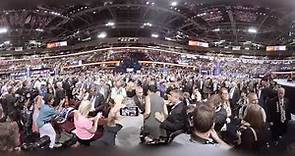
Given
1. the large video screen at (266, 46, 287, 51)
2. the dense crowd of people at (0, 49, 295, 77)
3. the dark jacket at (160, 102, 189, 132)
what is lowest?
the dark jacket at (160, 102, 189, 132)

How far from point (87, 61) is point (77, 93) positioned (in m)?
0.22

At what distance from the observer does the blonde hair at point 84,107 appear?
3.00m

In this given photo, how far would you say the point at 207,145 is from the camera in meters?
2.94

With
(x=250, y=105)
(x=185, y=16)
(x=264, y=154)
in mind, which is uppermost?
(x=185, y=16)

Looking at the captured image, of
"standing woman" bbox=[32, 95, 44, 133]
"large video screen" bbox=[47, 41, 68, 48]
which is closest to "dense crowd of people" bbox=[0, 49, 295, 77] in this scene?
"large video screen" bbox=[47, 41, 68, 48]

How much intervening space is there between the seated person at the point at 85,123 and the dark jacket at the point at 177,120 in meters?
0.43

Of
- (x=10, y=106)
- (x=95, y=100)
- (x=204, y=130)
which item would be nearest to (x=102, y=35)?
(x=95, y=100)

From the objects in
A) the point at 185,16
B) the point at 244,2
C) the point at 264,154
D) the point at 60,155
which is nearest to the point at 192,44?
the point at 185,16

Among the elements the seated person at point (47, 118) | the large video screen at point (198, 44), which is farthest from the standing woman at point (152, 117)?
the seated person at point (47, 118)

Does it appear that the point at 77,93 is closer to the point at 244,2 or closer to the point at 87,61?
the point at 87,61

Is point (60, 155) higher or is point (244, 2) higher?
point (244, 2)

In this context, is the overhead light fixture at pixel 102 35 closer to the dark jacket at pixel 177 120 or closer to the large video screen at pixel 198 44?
the large video screen at pixel 198 44

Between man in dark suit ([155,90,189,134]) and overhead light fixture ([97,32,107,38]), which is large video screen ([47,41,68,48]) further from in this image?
man in dark suit ([155,90,189,134])

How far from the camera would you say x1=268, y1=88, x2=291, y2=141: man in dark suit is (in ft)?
9.75
